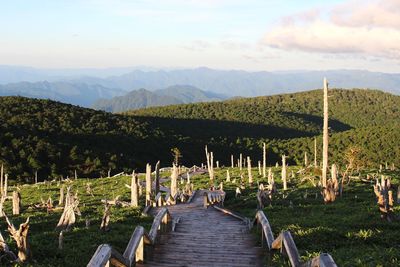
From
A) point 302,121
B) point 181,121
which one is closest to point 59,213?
point 181,121

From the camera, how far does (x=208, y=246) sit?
46.6 ft

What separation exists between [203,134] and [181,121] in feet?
49.9

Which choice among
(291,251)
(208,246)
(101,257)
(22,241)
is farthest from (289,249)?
(22,241)

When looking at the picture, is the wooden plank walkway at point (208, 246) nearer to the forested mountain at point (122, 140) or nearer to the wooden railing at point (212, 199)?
the wooden railing at point (212, 199)

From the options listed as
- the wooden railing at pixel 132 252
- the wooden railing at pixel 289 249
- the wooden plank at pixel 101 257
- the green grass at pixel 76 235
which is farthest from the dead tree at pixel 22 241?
the wooden railing at pixel 289 249

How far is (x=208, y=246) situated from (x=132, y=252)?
421 cm

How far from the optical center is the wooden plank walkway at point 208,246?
39.8 feet

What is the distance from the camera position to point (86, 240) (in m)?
16.5

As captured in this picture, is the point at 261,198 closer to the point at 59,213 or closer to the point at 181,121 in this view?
the point at 59,213

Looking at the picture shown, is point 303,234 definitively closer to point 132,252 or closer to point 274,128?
point 132,252

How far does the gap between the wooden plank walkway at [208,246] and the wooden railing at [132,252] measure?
33 centimetres

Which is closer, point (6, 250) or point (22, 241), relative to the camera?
point (22, 241)

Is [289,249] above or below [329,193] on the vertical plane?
above

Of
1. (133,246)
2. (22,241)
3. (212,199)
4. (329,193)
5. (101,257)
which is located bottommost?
(212,199)
